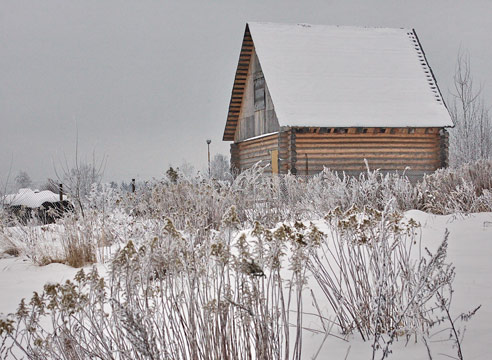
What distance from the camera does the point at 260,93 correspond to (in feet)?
61.3

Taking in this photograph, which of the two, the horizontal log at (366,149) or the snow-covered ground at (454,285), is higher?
the horizontal log at (366,149)

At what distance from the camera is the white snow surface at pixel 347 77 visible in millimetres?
16594

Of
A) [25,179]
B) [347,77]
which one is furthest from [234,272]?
[25,179]

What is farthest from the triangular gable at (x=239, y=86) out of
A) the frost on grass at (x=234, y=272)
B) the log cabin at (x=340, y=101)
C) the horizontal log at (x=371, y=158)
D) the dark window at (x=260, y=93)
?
the frost on grass at (x=234, y=272)

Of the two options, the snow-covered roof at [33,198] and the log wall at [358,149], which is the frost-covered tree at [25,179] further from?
A: the log wall at [358,149]

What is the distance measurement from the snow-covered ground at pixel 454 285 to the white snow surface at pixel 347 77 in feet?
32.7

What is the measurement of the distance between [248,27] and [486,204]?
44.2 feet

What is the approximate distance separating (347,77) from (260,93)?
327cm

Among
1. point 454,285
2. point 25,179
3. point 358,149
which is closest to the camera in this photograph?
point 454,285

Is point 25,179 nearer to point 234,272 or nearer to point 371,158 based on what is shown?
point 371,158

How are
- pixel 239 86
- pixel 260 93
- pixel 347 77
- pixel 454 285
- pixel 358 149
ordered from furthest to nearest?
pixel 239 86
pixel 260 93
pixel 347 77
pixel 358 149
pixel 454 285

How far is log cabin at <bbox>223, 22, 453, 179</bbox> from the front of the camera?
1650cm

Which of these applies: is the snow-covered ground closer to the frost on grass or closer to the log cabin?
the frost on grass

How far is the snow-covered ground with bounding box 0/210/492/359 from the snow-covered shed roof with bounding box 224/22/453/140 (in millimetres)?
9857
